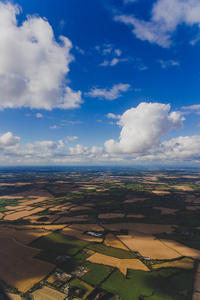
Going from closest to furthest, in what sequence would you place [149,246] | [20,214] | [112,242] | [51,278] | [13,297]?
[13,297] → [51,278] → [149,246] → [112,242] → [20,214]

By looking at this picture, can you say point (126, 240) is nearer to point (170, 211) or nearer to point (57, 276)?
point (57, 276)

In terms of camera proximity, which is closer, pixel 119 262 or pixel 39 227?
pixel 119 262

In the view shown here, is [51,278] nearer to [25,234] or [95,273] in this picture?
[95,273]

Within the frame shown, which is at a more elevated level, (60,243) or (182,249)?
(60,243)

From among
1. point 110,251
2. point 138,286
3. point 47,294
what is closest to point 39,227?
point 110,251

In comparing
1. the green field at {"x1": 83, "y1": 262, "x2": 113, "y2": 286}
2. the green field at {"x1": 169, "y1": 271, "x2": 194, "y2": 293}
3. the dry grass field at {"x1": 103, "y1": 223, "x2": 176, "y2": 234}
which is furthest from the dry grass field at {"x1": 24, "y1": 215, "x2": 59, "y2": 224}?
the green field at {"x1": 169, "y1": 271, "x2": 194, "y2": 293}

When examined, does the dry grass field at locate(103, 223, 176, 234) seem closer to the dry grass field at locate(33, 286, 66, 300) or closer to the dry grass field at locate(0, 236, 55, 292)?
the dry grass field at locate(0, 236, 55, 292)
